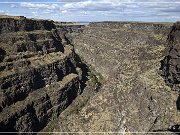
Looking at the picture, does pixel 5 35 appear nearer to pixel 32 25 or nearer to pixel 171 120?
pixel 32 25

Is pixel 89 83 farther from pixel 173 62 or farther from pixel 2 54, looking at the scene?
pixel 173 62

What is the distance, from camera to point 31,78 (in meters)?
74.4

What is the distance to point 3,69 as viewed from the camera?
70.8 meters

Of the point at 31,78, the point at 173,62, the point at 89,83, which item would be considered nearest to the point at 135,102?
the point at 173,62

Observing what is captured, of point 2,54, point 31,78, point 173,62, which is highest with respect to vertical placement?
point 173,62

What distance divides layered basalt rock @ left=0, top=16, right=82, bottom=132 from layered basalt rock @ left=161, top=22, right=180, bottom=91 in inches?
1061

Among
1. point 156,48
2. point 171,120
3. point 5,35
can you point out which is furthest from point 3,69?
point 171,120

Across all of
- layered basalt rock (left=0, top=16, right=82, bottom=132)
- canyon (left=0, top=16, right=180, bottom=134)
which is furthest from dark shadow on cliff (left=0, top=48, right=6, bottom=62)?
canyon (left=0, top=16, right=180, bottom=134)

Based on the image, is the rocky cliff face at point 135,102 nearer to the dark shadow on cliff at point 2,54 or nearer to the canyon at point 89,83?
the canyon at point 89,83

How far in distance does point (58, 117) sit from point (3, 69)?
13893 mm

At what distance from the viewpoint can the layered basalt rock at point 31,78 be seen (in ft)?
217

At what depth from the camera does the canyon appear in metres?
46.7

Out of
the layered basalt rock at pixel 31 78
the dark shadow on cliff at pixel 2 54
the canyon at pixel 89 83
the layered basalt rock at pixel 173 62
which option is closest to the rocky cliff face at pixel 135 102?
the canyon at pixel 89 83

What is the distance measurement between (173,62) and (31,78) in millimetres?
33907
